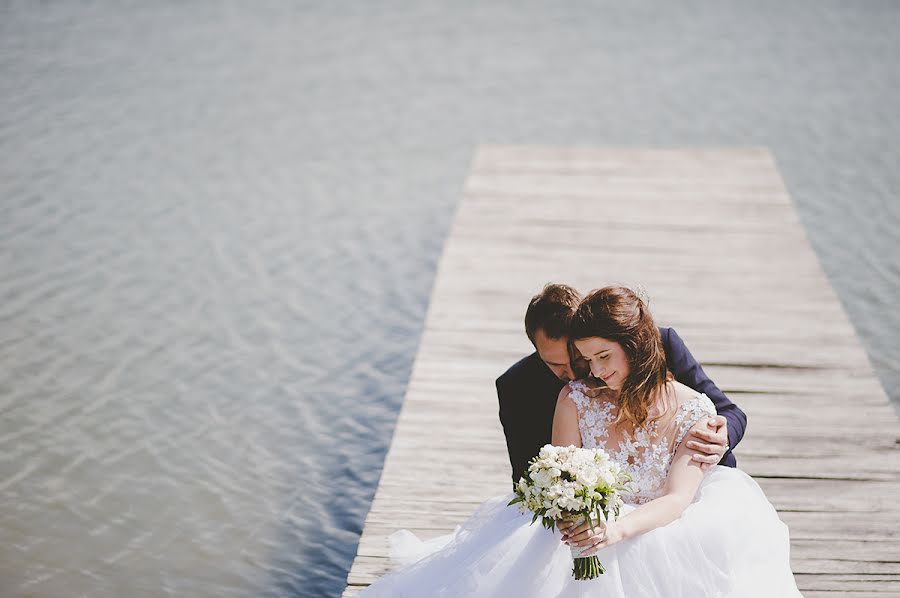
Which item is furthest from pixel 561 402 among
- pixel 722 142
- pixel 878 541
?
pixel 722 142

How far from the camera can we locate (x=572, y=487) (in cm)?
293

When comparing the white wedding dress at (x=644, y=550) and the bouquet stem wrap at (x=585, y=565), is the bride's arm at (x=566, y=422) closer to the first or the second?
the white wedding dress at (x=644, y=550)

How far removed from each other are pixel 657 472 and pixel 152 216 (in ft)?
19.0

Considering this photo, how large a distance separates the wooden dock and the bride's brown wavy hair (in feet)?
3.78

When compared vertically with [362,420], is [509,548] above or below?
above

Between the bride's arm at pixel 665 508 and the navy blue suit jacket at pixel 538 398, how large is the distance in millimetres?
297

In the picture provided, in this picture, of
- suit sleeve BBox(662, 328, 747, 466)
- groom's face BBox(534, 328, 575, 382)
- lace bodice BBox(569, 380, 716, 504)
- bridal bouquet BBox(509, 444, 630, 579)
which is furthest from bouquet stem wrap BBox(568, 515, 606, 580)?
suit sleeve BBox(662, 328, 747, 466)

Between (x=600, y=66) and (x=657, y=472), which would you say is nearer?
(x=657, y=472)

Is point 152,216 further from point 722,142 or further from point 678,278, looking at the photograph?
point 722,142

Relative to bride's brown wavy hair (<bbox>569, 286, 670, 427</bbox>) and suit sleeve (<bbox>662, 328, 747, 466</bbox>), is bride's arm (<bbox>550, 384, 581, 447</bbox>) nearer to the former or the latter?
bride's brown wavy hair (<bbox>569, 286, 670, 427</bbox>)

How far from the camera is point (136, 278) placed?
735 cm

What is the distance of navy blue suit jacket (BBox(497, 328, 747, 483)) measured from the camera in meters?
3.65

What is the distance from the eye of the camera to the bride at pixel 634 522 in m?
3.20

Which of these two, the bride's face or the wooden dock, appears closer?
the bride's face
